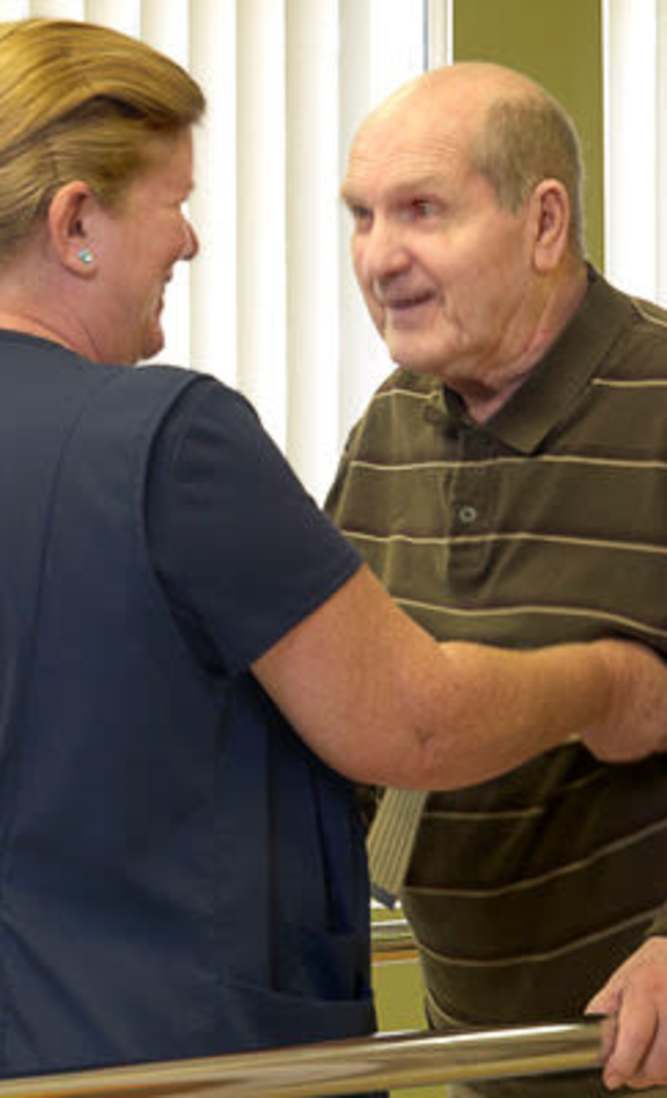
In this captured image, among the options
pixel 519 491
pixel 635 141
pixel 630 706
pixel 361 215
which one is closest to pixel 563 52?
pixel 635 141

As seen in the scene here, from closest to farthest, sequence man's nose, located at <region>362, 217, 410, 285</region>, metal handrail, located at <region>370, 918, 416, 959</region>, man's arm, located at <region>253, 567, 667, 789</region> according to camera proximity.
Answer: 1. man's arm, located at <region>253, 567, 667, 789</region>
2. man's nose, located at <region>362, 217, 410, 285</region>
3. metal handrail, located at <region>370, 918, 416, 959</region>

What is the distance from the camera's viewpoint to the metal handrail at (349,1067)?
146cm

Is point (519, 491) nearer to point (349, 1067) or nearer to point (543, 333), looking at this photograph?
point (543, 333)

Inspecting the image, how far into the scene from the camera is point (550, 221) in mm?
2146

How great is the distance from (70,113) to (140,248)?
0.43ft

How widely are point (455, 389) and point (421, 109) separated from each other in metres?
0.29

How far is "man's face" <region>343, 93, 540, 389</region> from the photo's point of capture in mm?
2139

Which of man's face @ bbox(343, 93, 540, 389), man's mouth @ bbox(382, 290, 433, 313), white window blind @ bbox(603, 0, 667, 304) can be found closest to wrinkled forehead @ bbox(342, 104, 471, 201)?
man's face @ bbox(343, 93, 540, 389)

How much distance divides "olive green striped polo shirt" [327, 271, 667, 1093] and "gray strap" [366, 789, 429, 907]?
0.62ft

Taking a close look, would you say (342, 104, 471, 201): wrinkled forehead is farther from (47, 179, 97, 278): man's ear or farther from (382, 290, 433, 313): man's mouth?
(47, 179, 97, 278): man's ear

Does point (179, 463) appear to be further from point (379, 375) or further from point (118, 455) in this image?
point (379, 375)

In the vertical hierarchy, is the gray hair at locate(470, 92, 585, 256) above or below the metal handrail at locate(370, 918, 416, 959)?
above

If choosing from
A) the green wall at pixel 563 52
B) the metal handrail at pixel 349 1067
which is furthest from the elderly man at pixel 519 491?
the green wall at pixel 563 52

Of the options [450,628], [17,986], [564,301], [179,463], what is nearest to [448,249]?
[564,301]
